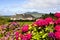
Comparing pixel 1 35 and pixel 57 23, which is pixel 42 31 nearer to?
pixel 57 23

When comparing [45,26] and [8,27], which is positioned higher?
[45,26]

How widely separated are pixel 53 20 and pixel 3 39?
1869 millimetres

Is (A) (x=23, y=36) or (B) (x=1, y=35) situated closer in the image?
(A) (x=23, y=36)

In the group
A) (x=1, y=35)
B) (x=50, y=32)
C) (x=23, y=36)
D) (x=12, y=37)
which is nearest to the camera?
(x=50, y=32)

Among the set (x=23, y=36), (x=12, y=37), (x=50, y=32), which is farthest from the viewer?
(x=12, y=37)

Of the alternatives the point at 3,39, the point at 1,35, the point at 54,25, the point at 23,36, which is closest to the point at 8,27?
the point at 1,35

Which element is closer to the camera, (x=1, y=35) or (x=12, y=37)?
(x=12, y=37)

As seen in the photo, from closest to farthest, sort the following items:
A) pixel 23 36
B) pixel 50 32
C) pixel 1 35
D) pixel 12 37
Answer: pixel 50 32 → pixel 23 36 → pixel 12 37 → pixel 1 35

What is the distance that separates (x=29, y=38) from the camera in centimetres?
519

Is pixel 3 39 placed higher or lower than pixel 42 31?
lower

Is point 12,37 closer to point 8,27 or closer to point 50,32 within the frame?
point 8,27

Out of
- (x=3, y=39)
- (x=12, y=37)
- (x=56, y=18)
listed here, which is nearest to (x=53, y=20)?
(x=56, y=18)

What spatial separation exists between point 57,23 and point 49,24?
0.20 m

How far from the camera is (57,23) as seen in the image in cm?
512
